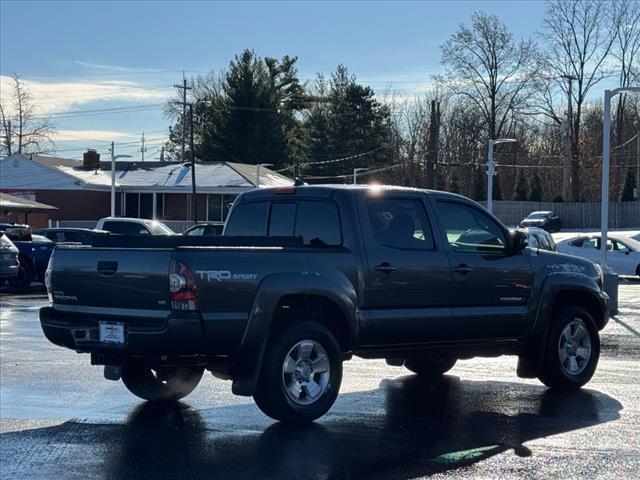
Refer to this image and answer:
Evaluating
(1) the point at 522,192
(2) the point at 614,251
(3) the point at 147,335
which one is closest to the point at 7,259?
(3) the point at 147,335

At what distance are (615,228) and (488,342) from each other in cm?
6502

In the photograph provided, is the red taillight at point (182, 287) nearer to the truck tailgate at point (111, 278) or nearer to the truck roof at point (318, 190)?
the truck tailgate at point (111, 278)

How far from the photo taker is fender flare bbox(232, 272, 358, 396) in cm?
802

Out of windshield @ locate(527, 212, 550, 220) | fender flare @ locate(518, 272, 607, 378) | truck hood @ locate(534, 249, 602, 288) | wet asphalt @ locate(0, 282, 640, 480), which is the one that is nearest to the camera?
wet asphalt @ locate(0, 282, 640, 480)

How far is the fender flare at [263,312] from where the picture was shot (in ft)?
26.3

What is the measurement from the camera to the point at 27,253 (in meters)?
26.7

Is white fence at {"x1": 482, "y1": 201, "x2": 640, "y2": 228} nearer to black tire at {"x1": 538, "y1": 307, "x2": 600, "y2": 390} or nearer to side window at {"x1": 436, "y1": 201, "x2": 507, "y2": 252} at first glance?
black tire at {"x1": 538, "y1": 307, "x2": 600, "y2": 390}

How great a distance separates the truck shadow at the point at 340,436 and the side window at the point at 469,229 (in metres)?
1.51

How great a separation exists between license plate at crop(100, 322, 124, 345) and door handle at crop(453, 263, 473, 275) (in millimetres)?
3179

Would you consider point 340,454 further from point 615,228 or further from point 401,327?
point 615,228

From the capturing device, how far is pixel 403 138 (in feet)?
284

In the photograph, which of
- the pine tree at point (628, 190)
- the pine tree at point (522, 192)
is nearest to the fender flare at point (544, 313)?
the pine tree at point (522, 192)

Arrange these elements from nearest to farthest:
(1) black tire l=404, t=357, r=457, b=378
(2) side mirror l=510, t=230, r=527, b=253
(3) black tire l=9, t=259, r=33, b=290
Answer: (2) side mirror l=510, t=230, r=527, b=253 → (1) black tire l=404, t=357, r=457, b=378 → (3) black tire l=9, t=259, r=33, b=290

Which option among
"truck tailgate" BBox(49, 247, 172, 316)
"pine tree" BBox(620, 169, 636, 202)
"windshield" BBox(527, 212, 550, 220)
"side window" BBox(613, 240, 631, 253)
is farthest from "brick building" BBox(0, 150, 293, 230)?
"truck tailgate" BBox(49, 247, 172, 316)
